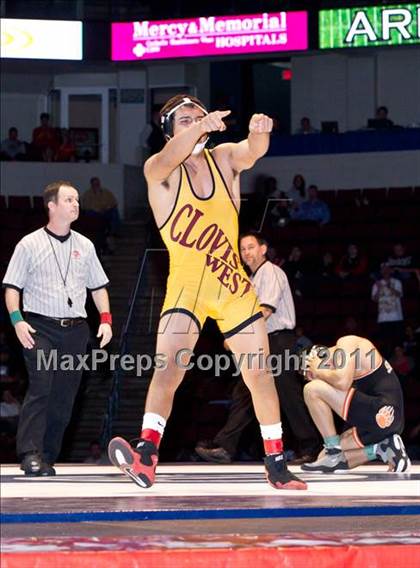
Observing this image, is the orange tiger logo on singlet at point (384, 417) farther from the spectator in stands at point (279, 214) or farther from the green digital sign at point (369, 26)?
the green digital sign at point (369, 26)

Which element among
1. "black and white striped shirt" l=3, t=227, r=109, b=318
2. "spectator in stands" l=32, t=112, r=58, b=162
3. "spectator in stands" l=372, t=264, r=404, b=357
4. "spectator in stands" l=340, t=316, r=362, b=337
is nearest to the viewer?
"black and white striped shirt" l=3, t=227, r=109, b=318

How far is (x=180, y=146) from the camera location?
5.34 metres

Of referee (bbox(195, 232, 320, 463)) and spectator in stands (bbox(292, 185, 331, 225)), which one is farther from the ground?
spectator in stands (bbox(292, 185, 331, 225))

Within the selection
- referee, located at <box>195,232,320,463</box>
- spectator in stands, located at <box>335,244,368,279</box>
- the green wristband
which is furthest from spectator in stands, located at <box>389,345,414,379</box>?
the green wristband

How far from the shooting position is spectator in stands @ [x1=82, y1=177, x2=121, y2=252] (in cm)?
1831

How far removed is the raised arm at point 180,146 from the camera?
5117mm

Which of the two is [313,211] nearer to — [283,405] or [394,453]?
[283,405]

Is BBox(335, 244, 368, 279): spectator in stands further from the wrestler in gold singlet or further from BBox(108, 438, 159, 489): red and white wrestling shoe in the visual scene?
BBox(108, 438, 159, 489): red and white wrestling shoe

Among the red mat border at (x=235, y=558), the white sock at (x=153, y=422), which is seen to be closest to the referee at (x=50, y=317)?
the white sock at (x=153, y=422)

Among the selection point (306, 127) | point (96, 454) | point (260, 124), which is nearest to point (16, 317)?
point (260, 124)

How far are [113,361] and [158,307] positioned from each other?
2.79ft

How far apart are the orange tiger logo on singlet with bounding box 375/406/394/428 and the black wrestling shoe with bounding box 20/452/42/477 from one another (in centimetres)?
201

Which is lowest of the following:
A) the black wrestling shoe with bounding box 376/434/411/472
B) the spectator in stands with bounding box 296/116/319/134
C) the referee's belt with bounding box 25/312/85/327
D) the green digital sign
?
the black wrestling shoe with bounding box 376/434/411/472

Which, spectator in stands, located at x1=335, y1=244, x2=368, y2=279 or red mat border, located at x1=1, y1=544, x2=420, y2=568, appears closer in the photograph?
red mat border, located at x1=1, y1=544, x2=420, y2=568
